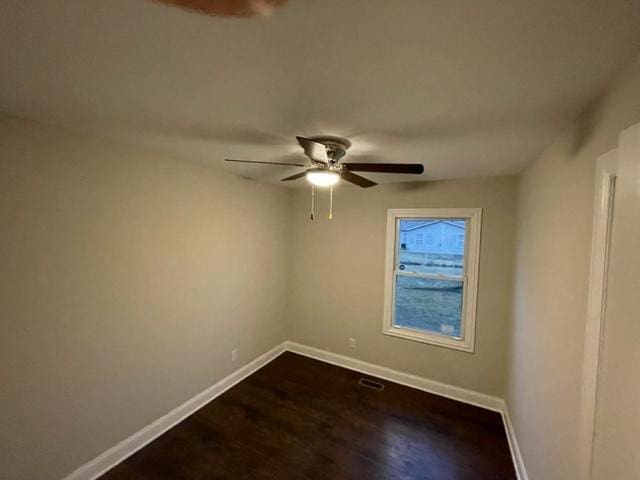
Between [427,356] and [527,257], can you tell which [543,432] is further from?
[427,356]

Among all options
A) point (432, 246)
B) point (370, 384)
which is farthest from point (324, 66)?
point (370, 384)

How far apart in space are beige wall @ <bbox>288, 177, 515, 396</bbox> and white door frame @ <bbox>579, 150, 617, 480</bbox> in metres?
1.81

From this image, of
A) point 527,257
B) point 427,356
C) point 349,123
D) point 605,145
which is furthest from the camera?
point 427,356

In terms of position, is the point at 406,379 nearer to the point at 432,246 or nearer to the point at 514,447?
the point at 514,447

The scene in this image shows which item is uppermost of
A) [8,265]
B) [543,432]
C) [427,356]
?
[8,265]

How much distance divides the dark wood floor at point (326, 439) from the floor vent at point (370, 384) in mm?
70

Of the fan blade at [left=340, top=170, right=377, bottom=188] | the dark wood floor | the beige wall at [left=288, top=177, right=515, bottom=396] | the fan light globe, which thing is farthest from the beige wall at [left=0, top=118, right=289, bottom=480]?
the fan blade at [left=340, top=170, right=377, bottom=188]

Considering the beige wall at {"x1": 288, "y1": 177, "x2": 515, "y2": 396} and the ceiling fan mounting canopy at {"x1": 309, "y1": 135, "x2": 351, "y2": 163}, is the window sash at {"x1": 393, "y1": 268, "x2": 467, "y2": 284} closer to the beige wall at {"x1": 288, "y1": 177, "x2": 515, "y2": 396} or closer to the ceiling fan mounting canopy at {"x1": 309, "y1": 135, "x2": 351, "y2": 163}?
the beige wall at {"x1": 288, "y1": 177, "x2": 515, "y2": 396}

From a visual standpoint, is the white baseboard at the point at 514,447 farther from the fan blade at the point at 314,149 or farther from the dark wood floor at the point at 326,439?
the fan blade at the point at 314,149

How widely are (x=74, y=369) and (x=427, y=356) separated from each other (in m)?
3.19

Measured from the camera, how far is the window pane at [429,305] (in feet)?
10.1

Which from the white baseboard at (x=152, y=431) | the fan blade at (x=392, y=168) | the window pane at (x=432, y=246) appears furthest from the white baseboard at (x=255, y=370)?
the fan blade at (x=392, y=168)

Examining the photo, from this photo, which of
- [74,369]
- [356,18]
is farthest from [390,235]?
[74,369]

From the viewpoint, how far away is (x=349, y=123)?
4.94 feet
